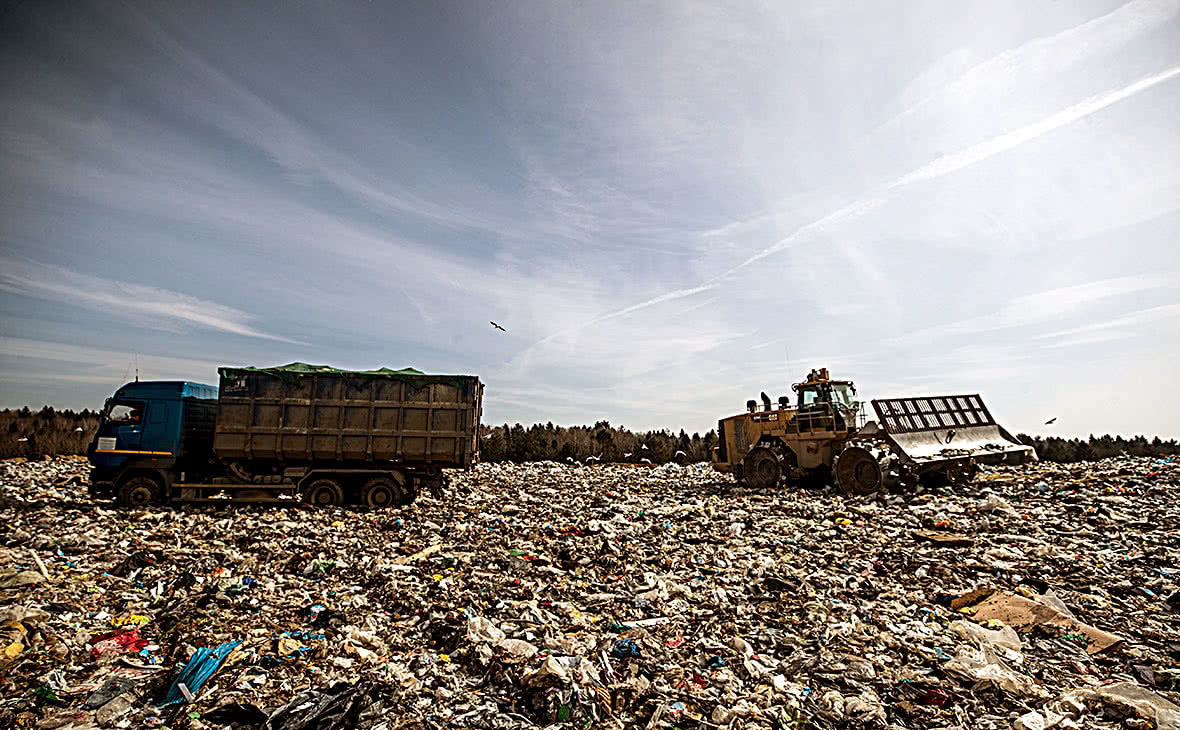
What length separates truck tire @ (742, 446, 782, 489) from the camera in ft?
41.3

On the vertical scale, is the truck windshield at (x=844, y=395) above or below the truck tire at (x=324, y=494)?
above

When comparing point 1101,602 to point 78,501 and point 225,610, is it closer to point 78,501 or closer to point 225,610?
point 225,610

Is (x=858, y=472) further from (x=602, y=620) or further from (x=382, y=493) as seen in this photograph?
(x=382, y=493)

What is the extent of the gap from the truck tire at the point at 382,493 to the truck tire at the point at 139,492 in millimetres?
3316

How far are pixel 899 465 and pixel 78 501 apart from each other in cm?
1423

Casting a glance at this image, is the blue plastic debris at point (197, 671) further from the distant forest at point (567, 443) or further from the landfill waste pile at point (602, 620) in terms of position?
the distant forest at point (567, 443)

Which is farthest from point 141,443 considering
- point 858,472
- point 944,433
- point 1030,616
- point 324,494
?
point 944,433

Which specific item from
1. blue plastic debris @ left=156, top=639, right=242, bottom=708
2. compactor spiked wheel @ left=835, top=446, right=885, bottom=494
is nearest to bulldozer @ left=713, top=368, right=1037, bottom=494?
compactor spiked wheel @ left=835, top=446, right=885, bottom=494

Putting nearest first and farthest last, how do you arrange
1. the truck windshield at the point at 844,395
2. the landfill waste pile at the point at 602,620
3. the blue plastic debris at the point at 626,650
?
the landfill waste pile at the point at 602,620 → the blue plastic debris at the point at 626,650 → the truck windshield at the point at 844,395

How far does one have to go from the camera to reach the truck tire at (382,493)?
10.1m

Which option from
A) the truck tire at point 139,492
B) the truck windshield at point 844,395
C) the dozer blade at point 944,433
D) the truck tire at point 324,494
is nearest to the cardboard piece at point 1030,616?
the dozer blade at point 944,433

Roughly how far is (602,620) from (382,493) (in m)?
6.37

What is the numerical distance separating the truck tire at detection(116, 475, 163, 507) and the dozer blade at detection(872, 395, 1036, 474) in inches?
487

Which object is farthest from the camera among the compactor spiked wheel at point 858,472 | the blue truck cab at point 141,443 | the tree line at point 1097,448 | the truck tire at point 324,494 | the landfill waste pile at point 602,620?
the tree line at point 1097,448
